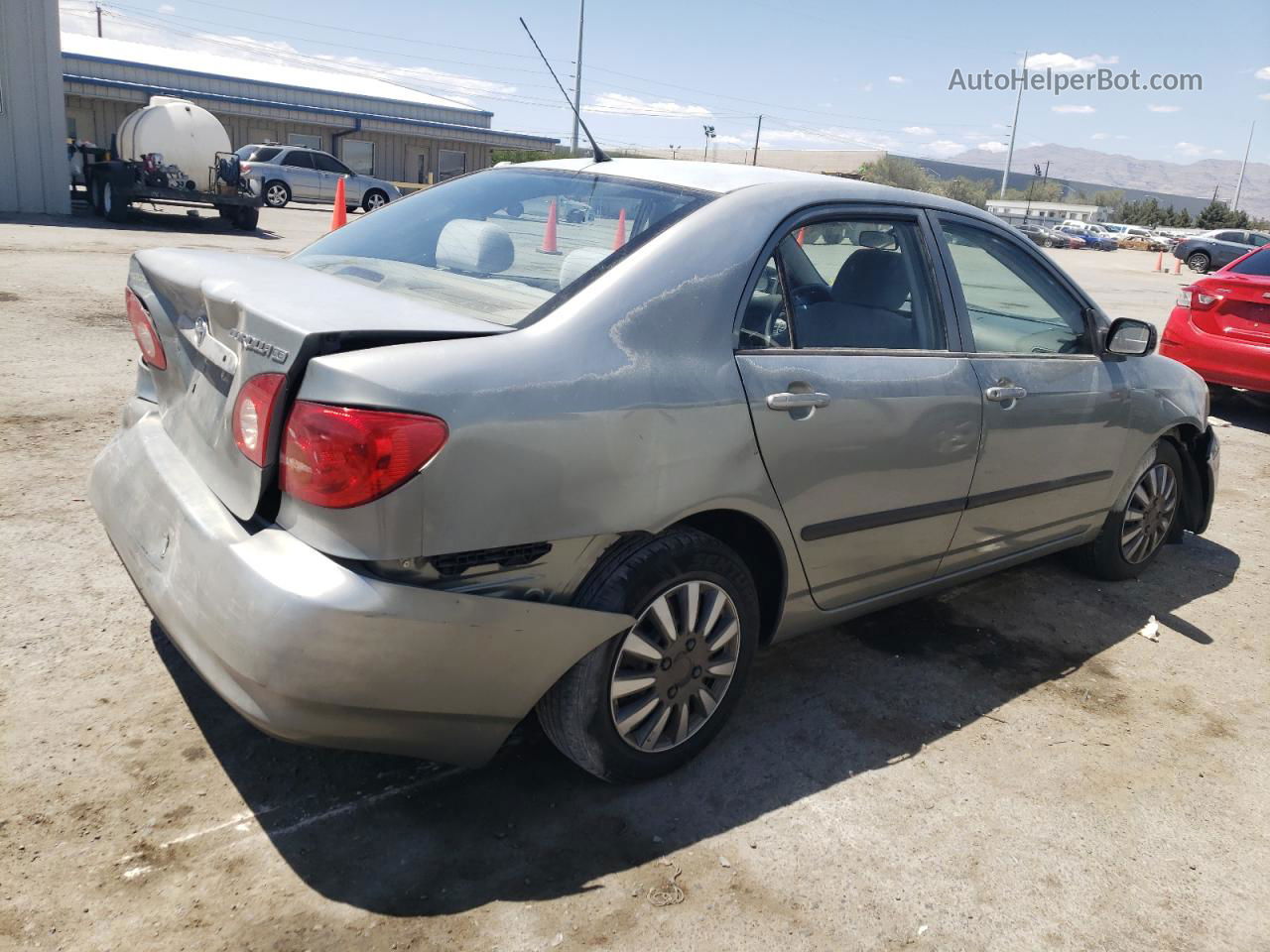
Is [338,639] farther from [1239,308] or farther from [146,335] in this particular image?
[1239,308]

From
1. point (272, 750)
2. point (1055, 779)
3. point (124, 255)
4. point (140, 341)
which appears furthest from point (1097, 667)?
point (124, 255)

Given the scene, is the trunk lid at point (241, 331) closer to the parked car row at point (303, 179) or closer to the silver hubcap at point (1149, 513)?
the silver hubcap at point (1149, 513)

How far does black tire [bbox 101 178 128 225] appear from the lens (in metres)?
18.4

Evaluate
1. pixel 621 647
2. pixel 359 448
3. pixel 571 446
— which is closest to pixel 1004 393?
pixel 621 647

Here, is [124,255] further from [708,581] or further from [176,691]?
[708,581]

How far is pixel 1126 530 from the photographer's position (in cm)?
459

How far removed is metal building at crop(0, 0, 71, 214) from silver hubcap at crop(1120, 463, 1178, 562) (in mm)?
19545

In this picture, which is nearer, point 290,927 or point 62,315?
point 290,927

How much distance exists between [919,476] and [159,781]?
7.75ft

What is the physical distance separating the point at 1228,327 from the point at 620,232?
709cm

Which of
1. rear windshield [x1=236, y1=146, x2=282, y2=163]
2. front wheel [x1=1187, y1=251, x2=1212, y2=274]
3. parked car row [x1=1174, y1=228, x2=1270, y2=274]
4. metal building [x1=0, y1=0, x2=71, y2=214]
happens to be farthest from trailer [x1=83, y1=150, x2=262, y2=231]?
front wheel [x1=1187, y1=251, x2=1212, y2=274]

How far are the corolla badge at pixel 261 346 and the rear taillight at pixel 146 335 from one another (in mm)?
616

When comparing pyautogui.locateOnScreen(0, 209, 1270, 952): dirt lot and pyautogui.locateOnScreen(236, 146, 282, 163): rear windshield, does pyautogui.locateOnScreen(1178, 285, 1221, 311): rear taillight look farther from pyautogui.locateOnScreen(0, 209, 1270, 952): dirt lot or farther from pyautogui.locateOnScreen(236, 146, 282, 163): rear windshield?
pyautogui.locateOnScreen(236, 146, 282, 163): rear windshield

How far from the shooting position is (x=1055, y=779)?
10.1 feet
